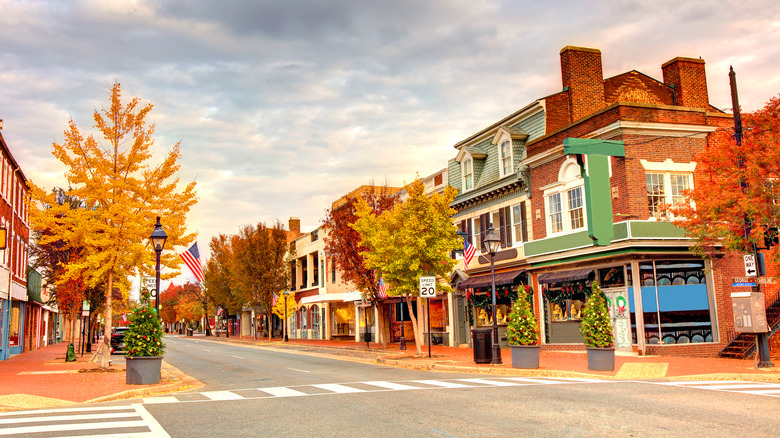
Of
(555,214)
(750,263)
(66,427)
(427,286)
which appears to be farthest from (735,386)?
(555,214)

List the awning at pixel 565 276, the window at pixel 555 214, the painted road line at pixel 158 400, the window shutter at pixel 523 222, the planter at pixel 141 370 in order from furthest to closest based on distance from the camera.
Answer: the window shutter at pixel 523 222, the window at pixel 555 214, the awning at pixel 565 276, the planter at pixel 141 370, the painted road line at pixel 158 400

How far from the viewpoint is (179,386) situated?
16516 mm

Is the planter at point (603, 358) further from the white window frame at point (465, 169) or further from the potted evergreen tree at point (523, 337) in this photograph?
the white window frame at point (465, 169)

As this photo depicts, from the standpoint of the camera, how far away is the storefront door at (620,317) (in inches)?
938

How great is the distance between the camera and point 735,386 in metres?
14.0

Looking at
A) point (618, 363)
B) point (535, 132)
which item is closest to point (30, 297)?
point (535, 132)

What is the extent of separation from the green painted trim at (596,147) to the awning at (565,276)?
4436 millimetres

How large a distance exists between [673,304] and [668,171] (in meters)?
4.91

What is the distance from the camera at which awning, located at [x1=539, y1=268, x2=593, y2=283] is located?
82.3 ft

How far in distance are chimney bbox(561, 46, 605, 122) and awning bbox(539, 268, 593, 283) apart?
7132 millimetres

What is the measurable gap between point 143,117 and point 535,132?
660 inches

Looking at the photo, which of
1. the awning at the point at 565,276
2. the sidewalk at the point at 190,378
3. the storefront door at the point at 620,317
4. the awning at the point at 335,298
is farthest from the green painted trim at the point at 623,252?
the awning at the point at 335,298

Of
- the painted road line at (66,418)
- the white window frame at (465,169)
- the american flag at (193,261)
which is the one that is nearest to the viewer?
the painted road line at (66,418)

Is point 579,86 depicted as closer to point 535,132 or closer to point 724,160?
point 535,132
